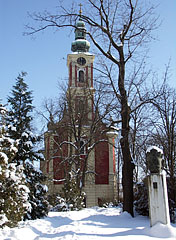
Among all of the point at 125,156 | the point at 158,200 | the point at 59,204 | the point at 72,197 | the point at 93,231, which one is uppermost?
the point at 125,156

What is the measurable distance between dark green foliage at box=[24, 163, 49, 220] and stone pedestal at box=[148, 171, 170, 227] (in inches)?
233

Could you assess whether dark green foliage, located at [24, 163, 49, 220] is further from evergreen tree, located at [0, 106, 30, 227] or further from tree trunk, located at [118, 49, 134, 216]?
tree trunk, located at [118, 49, 134, 216]

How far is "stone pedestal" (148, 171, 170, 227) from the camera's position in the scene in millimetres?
8008

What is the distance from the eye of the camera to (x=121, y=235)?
766cm

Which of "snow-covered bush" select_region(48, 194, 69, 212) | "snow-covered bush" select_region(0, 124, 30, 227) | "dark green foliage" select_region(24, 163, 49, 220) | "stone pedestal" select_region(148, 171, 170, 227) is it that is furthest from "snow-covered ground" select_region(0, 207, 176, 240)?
"snow-covered bush" select_region(48, 194, 69, 212)

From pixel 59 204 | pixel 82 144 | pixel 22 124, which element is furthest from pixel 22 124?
pixel 82 144

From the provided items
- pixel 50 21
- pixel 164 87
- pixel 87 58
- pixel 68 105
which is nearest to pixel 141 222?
pixel 164 87

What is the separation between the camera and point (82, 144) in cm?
2916

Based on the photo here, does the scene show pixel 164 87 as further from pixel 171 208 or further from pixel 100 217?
pixel 100 217

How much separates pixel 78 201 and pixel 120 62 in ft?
26.9

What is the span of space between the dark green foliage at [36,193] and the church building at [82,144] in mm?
6149

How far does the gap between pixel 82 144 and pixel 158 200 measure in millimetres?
21197

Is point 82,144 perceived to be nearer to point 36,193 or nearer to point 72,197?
point 72,197

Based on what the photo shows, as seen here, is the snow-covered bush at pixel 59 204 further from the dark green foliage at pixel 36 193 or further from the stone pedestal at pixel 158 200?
the stone pedestal at pixel 158 200
